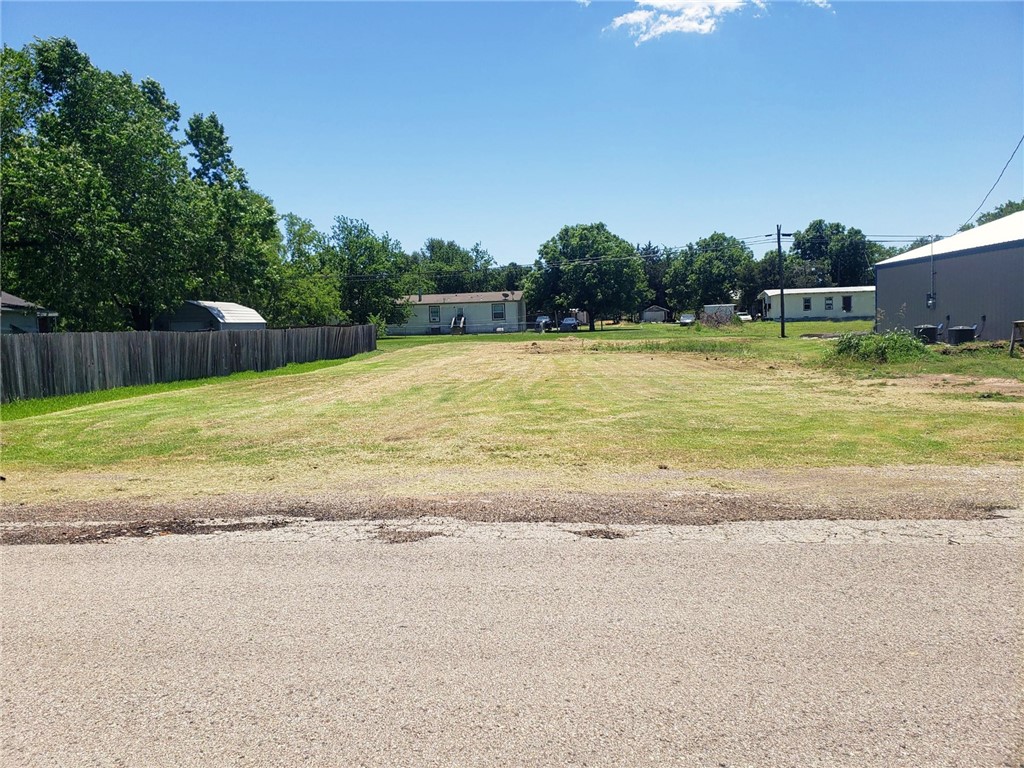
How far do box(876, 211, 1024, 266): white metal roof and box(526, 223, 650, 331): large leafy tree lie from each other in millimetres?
40620

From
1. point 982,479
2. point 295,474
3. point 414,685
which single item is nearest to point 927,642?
point 414,685

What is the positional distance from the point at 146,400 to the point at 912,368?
69.1 feet

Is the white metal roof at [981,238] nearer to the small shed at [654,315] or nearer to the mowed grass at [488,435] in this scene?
the mowed grass at [488,435]

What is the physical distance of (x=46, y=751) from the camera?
10.5ft

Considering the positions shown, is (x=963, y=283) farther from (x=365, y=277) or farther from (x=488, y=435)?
(x=365, y=277)

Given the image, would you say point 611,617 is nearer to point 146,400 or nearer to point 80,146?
point 146,400

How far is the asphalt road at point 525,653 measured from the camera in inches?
125

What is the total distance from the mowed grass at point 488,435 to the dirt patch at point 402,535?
154 cm

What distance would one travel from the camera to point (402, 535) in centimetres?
635

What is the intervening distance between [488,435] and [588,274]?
64.7 meters

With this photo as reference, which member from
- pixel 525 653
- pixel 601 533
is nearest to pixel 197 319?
pixel 601 533

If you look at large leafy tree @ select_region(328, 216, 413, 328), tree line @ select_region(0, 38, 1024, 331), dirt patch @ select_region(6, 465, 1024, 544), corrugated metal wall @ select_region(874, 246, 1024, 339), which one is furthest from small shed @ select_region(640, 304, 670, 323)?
dirt patch @ select_region(6, 465, 1024, 544)

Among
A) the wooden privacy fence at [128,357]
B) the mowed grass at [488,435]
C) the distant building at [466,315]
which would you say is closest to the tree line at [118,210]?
the wooden privacy fence at [128,357]

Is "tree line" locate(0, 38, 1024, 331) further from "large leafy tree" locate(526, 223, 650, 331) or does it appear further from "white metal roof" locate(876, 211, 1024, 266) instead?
"white metal roof" locate(876, 211, 1024, 266)
